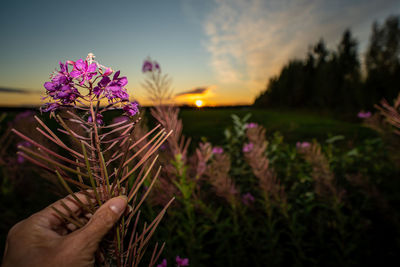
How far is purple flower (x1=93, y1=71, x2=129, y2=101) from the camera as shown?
22.3 inches

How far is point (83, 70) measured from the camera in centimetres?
56

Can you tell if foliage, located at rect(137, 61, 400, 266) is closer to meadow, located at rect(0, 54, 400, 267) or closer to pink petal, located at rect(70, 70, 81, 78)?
meadow, located at rect(0, 54, 400, 267)

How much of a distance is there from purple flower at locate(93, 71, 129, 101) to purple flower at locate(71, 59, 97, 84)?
0.04m

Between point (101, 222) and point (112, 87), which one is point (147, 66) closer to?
point (112, 87)

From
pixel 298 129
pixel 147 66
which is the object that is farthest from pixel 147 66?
pixel 298 129

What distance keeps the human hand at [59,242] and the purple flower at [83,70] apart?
364 mm

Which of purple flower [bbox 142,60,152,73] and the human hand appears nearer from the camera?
the human hand

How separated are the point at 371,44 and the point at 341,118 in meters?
16.8

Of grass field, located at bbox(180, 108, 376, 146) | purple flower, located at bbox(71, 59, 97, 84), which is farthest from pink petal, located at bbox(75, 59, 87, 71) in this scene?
grass field, located at bbox(180, 108, 376, 146)

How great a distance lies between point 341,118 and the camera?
53.9 ft

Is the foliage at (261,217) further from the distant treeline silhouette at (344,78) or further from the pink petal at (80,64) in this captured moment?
the distant treeline silhouette at (344,78)

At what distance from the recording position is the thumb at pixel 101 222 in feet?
1.68

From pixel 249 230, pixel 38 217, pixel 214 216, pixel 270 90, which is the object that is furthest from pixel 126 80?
pixel 270 90

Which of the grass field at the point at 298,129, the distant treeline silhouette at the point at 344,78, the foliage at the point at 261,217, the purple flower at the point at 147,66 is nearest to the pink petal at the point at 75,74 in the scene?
the foliage at the point at 261,217
